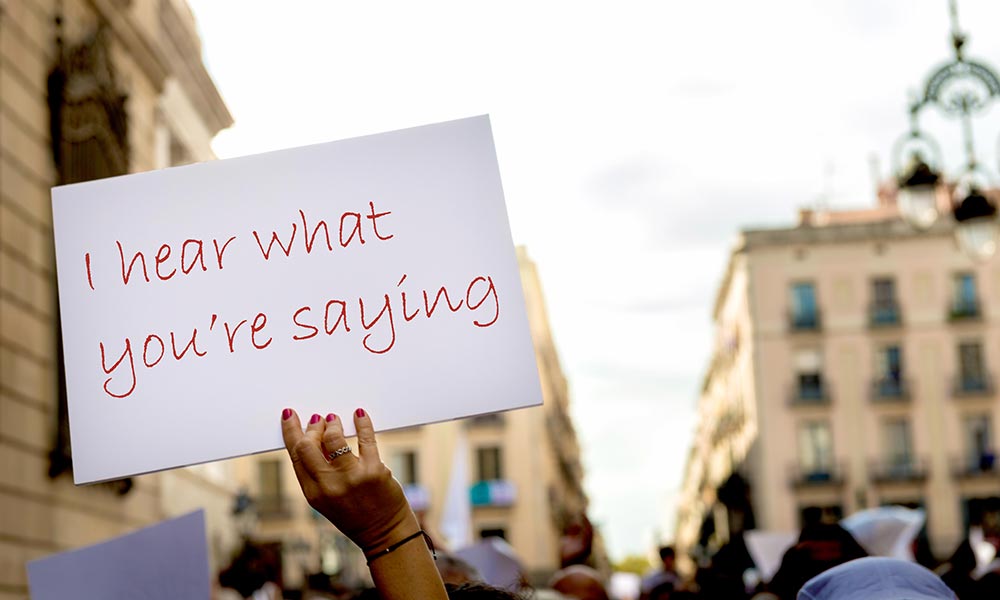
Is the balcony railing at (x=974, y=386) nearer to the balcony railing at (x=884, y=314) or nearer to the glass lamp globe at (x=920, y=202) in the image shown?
the balcony railing at (x=884, y=314)

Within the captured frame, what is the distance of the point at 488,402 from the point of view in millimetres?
2609

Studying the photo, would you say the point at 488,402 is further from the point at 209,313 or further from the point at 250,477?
the point at 250,477

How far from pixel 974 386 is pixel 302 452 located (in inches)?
2017

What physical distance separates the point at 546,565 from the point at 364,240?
51363 mm

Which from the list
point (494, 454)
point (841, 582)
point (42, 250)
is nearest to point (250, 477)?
point (494, 454)

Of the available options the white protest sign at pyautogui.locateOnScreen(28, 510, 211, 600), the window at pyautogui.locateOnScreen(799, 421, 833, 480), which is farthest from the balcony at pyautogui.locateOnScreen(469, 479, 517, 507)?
the white protest sign at pyautogui.locateOnScreen(28, 510, 211, 600)

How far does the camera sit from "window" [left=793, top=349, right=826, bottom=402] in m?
52.1

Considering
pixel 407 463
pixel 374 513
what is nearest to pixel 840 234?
pixel 407 463

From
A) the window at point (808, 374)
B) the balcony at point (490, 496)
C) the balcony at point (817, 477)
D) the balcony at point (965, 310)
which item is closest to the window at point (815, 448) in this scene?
the balcony at point (817, 477)

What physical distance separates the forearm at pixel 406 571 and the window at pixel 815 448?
50376 mm

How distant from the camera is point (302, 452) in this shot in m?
2.24

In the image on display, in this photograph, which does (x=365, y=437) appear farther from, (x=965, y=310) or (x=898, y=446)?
(x=965, y=310)

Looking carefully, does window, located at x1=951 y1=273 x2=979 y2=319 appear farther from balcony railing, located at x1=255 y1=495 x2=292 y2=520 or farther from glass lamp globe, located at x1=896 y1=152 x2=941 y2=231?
glass lamp globe, located at x1=896 y1=152 x2=941 y2=231

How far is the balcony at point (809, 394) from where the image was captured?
51594 millimetres
